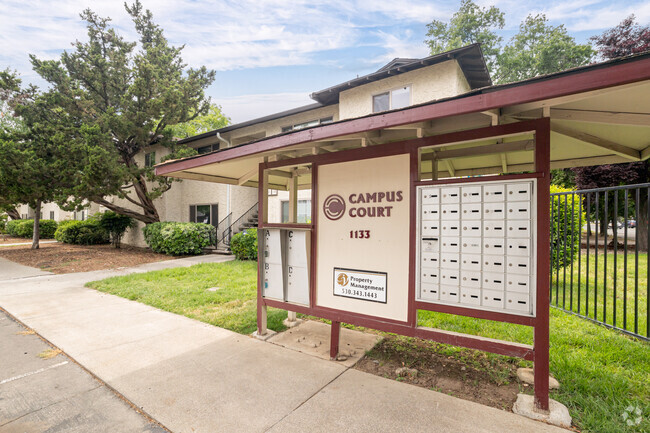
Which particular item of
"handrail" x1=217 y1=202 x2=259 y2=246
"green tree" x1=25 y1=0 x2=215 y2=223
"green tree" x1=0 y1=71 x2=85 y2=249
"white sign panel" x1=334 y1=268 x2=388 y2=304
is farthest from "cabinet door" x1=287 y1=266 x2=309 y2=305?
"green tree" x1=0 y1=71 x2=85 y2=249

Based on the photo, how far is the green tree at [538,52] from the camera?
2161cm

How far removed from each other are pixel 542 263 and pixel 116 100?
16.3 m

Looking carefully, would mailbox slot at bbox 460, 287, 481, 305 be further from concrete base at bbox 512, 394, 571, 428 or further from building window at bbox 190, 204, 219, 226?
building window at bbox 190, 204, 219, 226

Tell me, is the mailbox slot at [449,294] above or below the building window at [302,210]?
below

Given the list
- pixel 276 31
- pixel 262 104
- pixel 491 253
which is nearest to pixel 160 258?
pixel 276 31

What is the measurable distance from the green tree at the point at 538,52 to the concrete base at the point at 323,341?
83.5 feet

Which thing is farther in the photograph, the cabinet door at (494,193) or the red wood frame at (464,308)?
the cabinet door at (494,193)

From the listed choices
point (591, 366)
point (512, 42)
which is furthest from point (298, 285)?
point (512, 42)

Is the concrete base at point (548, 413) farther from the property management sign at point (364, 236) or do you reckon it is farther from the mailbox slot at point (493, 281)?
the property management sign at point (364, 236)

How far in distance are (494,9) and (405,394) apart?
32.2 m

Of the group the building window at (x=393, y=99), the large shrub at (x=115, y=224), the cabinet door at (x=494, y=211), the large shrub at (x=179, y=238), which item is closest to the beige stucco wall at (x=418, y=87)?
the building window at (x=393, y=99)

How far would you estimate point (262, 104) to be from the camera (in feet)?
214

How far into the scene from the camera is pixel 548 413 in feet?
8.50

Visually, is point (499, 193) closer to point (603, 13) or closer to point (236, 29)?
point (236, 29)
